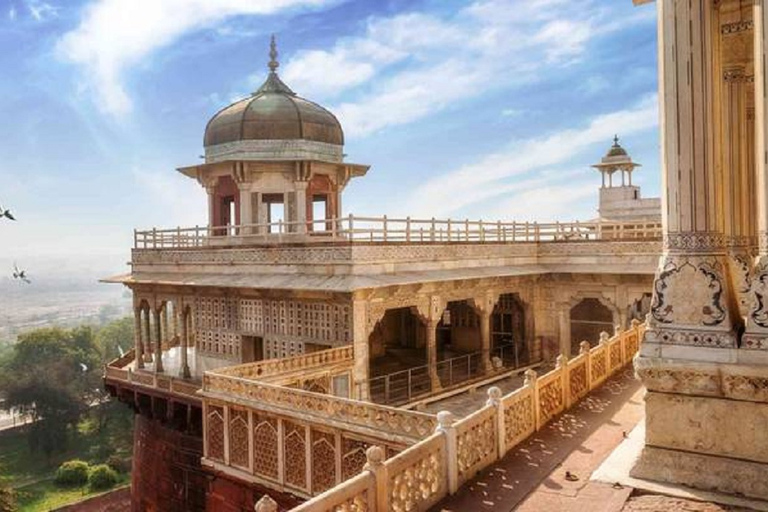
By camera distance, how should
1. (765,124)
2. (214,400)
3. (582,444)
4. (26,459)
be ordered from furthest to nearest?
1. (26,459)
2. (214,400)
3. (582,444)
4. (765,124)

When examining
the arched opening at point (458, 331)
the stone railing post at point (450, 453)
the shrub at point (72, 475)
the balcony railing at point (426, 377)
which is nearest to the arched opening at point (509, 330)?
the balcony railing at point (426, 377)

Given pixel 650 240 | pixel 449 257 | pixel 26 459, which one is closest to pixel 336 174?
pixel 449 257

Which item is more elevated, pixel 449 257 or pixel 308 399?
A: pixel 449 257

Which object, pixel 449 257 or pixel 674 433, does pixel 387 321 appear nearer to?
pixel 449 257

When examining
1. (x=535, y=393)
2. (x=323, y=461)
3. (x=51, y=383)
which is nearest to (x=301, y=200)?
(x=323, y=461)

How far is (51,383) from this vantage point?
4694 centimetres

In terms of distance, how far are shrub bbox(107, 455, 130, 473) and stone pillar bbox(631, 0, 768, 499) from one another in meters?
41.1

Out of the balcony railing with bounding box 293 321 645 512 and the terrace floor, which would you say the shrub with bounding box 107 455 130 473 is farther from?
the terrace floor

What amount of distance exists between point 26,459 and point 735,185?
5037cm

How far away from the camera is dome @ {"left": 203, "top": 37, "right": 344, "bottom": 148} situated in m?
21.5

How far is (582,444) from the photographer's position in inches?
319

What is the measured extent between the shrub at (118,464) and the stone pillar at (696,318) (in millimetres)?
41074

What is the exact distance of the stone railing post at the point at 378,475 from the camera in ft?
18.5

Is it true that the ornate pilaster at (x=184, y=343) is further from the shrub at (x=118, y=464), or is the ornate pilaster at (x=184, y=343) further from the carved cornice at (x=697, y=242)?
the shrub at (x=118, y=464)
